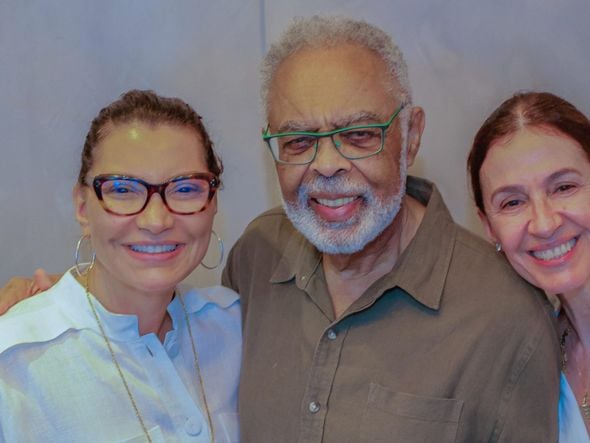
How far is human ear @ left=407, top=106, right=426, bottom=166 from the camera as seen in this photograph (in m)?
1.96

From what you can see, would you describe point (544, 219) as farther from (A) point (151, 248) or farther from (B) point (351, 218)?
(A) point (151, 248)

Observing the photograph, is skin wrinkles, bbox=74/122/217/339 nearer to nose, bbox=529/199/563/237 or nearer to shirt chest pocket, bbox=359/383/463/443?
shirt chest pocket, bbox=359/383/463/443

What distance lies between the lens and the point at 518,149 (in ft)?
5.70

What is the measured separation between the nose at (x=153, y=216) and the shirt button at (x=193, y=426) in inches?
19.7

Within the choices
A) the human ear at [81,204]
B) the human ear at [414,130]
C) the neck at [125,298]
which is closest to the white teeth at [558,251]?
the human ear at [414,130]

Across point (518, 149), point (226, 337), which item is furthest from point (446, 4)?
point (226, 337)

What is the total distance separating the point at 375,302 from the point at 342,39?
687 mm

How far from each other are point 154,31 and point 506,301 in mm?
1636

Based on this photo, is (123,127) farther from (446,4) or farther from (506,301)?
(446,4)

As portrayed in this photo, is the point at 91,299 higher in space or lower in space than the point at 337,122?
lower

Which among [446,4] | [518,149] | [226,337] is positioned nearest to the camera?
[518,149]

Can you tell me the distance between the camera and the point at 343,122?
179 centimetres

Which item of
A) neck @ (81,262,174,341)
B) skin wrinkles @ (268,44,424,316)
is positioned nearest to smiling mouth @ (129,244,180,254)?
neck @ (81,262,174,341)

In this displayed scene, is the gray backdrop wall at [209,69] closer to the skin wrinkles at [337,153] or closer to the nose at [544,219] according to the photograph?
the skin wrinkles at [337,153]
